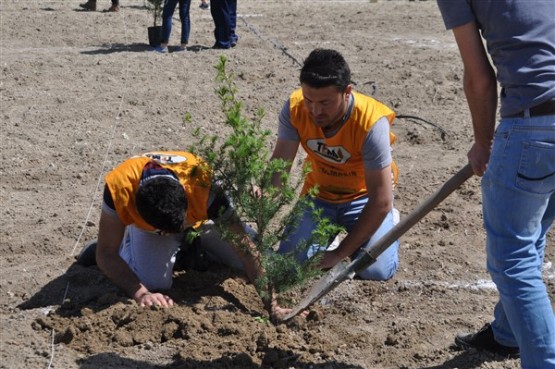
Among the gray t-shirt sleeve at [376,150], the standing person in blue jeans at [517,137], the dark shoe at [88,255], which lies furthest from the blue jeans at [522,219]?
the dark shoe at [88,255]

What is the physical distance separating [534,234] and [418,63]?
253 inches

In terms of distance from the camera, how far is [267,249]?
486 cm

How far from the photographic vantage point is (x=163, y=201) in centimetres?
475

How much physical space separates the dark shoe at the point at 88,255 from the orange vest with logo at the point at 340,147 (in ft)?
4.36

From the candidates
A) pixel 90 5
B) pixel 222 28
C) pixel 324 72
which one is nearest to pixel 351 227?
pixel 324 72

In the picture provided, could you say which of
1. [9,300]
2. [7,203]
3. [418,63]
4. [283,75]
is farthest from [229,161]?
[418,63]

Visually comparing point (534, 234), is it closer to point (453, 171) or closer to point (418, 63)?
point (453, 171)

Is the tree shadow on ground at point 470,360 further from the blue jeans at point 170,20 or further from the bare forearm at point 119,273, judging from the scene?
the blue jeans at point 170,20

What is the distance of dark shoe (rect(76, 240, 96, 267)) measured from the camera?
18.7 ft

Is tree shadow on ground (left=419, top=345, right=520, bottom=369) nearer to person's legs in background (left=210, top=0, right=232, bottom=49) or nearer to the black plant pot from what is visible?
person's legs in background (left=210, top=0, right=232, bottom=49)

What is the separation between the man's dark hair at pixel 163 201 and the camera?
4.75 m

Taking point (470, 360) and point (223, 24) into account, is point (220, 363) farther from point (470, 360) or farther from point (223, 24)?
point (223, 24)

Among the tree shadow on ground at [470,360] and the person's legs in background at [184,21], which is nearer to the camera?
the tree shadow on ground at [470,360]

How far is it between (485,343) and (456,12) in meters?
1.75
